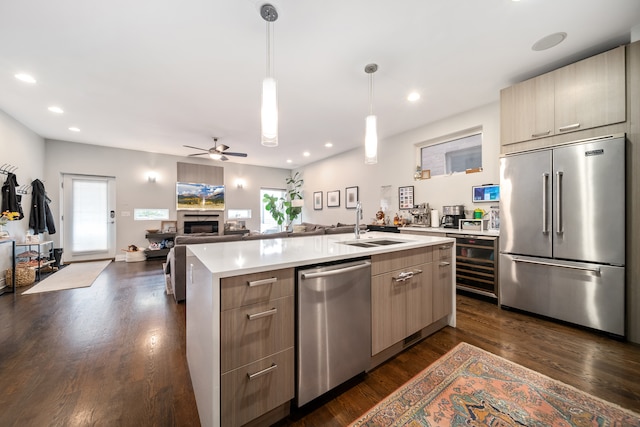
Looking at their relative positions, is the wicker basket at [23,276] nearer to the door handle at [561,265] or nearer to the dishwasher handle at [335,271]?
the dishwasher handle at [335,271]

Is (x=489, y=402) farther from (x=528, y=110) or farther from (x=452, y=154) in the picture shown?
(x=452, y=154)

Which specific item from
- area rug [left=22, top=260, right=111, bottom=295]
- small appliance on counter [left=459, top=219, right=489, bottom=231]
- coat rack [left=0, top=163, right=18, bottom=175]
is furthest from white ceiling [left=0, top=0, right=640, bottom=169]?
area rug [left=22, top=260, right=111, bottom=295]

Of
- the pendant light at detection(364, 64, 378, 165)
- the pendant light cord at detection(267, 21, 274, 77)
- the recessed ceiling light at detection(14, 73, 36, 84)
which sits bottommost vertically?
the pendant light at detection(364, 64, 378, 165)

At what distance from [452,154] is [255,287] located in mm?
4308

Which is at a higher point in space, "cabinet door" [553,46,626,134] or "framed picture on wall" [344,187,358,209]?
"cabinet door" [553,46,626,134]

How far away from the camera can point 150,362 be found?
1842 mm

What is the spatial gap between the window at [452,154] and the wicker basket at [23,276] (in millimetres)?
6987

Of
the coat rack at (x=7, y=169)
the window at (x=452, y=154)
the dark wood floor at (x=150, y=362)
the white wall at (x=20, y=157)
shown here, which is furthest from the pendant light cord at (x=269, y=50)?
the coat rack at (x=7, y=169)

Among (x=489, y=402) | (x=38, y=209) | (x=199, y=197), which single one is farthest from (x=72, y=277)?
(x=489, y=402)

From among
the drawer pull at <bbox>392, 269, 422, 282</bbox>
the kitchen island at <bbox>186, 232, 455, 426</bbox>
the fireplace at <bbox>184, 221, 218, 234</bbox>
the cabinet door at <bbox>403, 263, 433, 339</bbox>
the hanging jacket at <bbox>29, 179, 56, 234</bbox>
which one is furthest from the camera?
the fireplace at <bbox>184, 221, 218, 234</bbox>

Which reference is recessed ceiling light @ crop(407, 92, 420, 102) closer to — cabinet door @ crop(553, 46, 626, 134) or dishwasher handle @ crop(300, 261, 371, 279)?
cabinet door @ crop(553, 46, 626, 134)

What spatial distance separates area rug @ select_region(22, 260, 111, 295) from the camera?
3.59 m

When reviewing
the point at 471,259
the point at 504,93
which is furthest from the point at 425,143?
the point at 471,259

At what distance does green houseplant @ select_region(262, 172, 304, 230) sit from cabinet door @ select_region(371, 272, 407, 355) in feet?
17.7
